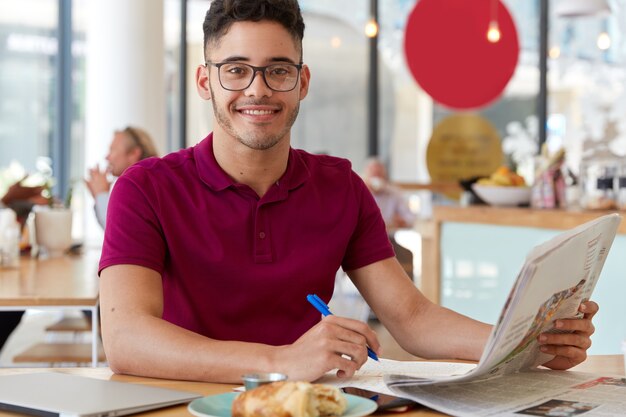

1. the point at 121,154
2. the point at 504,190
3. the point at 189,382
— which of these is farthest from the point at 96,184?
the point at 189,382

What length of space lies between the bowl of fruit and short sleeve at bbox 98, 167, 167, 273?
3.31 metres

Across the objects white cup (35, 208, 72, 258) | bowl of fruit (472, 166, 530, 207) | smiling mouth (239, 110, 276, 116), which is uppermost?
smiling mouth (239, 110, 276, 116)

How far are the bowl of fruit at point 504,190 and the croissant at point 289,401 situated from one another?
12.4 ft

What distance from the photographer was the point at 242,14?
1760 millimetres

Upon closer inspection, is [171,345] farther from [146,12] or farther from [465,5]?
[465,5]

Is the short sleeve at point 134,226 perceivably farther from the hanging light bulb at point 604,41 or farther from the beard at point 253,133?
the hanging light bulb at point 604,41

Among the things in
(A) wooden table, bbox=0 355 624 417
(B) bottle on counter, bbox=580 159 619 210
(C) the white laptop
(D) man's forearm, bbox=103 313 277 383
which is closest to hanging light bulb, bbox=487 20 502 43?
(B) bottle on counter, bbox=580 159 619 210

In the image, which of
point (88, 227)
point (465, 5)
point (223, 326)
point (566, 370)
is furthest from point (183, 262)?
point (465, 5)

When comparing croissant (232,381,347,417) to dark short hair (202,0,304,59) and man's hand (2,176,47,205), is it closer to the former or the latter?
dark short hair (202,0,304,59)

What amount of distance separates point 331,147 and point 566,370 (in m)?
7.55

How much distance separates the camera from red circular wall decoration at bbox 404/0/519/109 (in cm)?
698

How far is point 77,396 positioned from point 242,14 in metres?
0.78

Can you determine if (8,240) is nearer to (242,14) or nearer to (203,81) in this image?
(203,81)

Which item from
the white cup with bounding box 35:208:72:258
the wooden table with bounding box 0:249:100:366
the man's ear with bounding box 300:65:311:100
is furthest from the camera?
the white cup with bounding box 35:208:72:258
